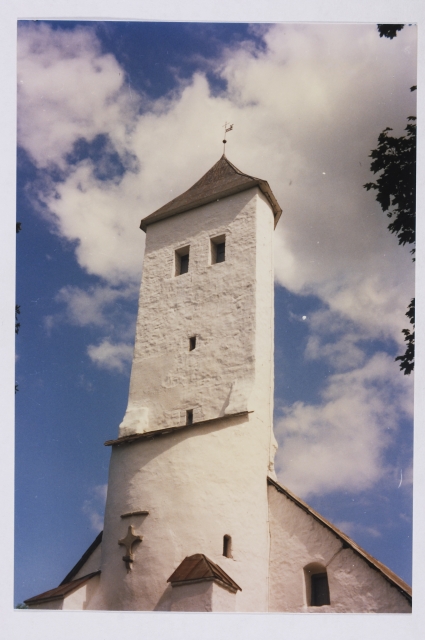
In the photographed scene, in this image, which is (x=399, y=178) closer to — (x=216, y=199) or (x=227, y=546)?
(x=216, y=199)

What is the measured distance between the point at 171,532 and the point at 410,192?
7.96 meters

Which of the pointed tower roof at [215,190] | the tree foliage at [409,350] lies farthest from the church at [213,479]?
the tree foliage at [409,350]

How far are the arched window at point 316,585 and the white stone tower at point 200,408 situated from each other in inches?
32.8

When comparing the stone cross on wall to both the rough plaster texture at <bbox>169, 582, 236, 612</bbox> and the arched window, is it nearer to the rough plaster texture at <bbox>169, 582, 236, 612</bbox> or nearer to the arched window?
the rough plaster texture at <bbox>169, 582, 236, 612</bbox>

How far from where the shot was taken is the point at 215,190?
69.2ft

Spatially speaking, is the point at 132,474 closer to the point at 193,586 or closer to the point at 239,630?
the point at 193,586

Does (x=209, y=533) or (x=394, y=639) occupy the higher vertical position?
(x=209, y=533)

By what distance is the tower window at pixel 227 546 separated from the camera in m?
15.9

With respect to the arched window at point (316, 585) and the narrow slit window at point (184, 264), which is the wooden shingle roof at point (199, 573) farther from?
the narrow slit window at point (184, 264)

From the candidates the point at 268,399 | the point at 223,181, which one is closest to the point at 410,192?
the point at 268,399

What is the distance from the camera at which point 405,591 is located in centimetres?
1444

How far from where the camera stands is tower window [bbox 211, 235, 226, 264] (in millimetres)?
20172

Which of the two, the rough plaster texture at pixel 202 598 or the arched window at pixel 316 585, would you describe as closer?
the rough plaster texture at pixel 202 598

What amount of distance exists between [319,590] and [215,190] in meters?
10.2
